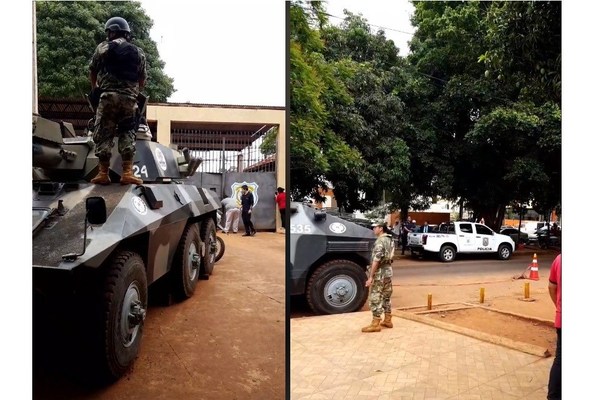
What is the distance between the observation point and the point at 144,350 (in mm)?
2133

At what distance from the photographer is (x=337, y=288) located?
263 centimetres

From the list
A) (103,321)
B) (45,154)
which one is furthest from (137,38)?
(103,321)

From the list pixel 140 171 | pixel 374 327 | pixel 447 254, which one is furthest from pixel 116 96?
pixel 447 254

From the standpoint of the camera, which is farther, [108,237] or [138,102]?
[138,102]

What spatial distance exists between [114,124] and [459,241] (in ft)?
6.19

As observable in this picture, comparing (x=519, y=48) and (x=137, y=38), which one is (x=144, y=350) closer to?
(x=137, y=38)

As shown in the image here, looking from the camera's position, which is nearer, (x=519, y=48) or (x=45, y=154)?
(x=45, y=154)

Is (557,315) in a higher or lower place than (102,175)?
lower

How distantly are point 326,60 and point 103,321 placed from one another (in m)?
1.68

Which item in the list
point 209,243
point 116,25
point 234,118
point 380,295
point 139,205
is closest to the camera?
point 139,205

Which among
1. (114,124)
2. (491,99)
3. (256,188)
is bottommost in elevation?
(256,188)

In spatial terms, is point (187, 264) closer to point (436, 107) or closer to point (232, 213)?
point (232, 213)

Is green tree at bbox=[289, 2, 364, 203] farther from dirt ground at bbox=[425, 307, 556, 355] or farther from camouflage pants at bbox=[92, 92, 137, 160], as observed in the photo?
dirt ground at bbox=[425, 307, 556, 355]

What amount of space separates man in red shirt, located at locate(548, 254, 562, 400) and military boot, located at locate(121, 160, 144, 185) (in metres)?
2.13
